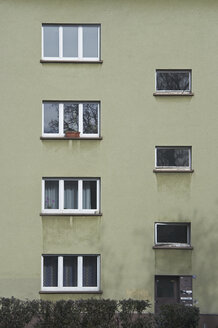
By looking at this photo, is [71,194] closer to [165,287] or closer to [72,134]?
[72,134]

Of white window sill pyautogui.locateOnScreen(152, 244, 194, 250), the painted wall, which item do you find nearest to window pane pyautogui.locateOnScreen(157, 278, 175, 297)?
the painted wall

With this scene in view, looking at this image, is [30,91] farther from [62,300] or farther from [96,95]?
[62,300]

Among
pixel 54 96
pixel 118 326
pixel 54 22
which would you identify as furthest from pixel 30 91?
pixel 118 326

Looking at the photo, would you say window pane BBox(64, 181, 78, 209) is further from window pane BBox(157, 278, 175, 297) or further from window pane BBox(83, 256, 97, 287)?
window pane BBox(157, 278, 175, 297)

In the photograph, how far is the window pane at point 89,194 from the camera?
74.6 feet

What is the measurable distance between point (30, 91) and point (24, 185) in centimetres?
304

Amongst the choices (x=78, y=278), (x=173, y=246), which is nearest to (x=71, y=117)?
(x=78, y=278)

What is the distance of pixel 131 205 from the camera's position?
2248cm

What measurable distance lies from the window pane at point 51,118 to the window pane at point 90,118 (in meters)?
0.91

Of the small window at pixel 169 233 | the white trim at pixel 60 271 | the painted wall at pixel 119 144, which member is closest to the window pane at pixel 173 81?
the painted wall at pixel 119 144

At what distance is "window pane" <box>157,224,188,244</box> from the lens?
22625 mm

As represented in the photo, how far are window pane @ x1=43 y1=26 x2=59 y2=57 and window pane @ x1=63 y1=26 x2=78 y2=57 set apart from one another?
0.26m

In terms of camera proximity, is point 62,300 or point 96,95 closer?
point 62,300

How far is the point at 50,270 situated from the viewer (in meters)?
22.5
